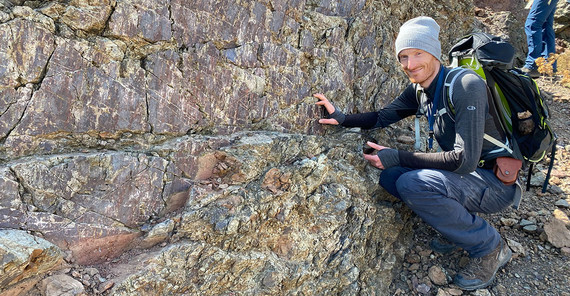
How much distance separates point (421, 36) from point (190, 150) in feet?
8.71

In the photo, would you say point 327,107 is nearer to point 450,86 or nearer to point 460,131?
point 450,86

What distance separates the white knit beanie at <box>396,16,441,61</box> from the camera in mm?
3592

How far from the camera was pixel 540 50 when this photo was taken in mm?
8359

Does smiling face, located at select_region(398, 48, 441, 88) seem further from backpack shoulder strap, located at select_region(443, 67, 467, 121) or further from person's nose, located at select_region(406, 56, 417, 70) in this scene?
backpack shoulder strap, located at select_region(443, 67, 467, 121)

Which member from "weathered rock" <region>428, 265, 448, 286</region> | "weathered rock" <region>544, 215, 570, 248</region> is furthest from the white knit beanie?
"weathered rock" <region>544, 215, 570, 248</region>

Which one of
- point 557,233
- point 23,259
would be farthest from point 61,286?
point 557,233

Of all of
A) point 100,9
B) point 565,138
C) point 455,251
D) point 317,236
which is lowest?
point 455,251

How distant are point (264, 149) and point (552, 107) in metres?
7.13

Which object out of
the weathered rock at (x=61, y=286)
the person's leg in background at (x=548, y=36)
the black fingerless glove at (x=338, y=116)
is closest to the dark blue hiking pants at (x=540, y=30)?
the person's leg in background at (x=548, y=36)

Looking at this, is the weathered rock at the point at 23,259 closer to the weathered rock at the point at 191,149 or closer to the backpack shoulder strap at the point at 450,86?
the weathered rock at the point at 191,149

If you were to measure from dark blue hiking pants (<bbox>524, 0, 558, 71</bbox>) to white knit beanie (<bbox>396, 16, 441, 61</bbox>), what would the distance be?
6452mm

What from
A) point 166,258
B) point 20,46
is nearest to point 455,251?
point 166,258

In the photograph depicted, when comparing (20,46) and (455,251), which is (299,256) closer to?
(455,251)

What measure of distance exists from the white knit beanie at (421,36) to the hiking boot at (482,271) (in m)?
2.29
